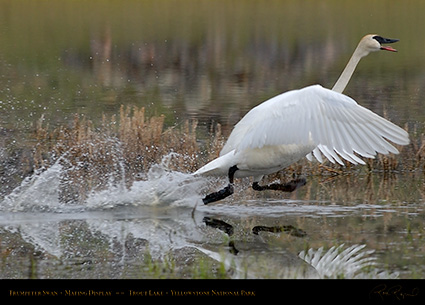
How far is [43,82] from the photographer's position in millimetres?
20219

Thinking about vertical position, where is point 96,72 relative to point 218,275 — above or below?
below

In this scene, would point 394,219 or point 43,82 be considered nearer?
point 394,219

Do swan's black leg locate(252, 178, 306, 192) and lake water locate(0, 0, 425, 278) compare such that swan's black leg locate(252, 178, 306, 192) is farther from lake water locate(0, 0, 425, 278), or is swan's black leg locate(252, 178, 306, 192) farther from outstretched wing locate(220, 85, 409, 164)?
outstretched wing locate(220, 85, 409, 164)

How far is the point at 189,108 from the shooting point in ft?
55.3

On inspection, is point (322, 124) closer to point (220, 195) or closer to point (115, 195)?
point (220, 195)

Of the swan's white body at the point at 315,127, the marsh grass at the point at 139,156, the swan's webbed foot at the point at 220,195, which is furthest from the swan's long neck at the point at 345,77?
the marsh grass at the point at 139,156

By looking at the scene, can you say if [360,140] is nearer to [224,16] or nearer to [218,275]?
[218,275]

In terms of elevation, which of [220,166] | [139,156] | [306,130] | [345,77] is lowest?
[139,156]

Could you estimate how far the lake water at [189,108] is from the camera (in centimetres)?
790

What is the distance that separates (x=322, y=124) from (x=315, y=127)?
2.8 inches

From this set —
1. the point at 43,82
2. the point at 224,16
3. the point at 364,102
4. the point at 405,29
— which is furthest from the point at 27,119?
the point at 224,16

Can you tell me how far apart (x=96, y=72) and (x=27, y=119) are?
23.1ft

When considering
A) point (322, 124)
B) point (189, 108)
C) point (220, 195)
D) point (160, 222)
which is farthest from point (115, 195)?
point (189, 108)

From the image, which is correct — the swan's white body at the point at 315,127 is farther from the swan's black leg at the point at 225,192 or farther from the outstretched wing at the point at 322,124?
the swan's black leg at the point at 225,192
